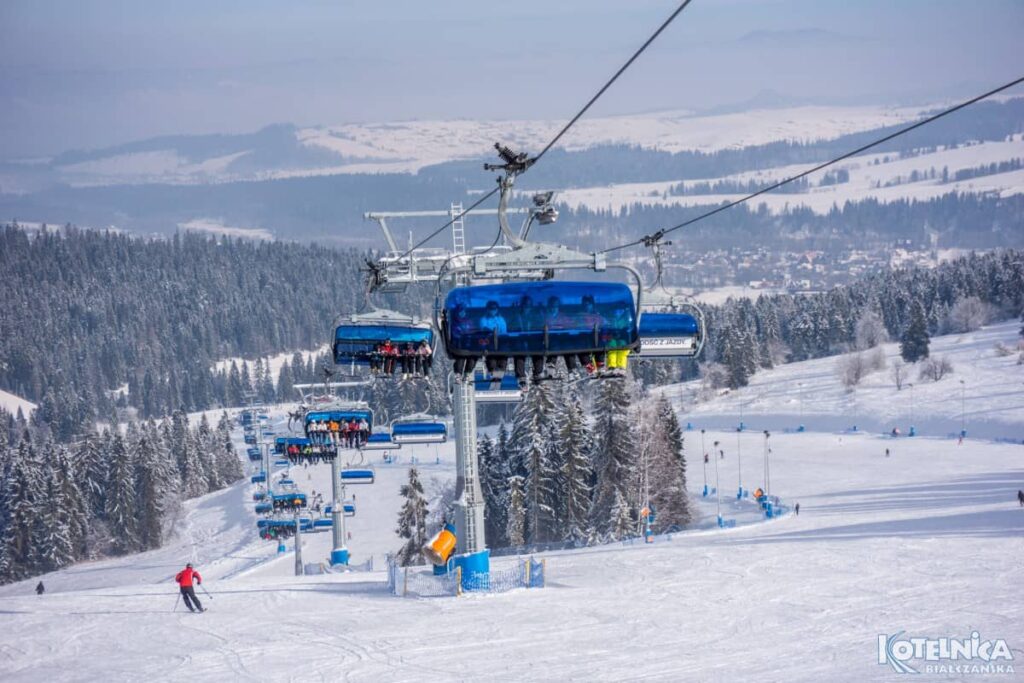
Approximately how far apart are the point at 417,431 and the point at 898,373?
227 ft

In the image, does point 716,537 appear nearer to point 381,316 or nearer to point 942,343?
point 381,316

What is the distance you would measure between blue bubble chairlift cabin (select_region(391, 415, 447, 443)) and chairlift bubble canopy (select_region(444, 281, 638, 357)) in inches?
707

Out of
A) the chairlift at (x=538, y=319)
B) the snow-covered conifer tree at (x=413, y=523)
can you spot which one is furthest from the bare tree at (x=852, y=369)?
the chairlift at (x=538, y=319)

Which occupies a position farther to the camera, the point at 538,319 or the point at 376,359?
the point at 376,359

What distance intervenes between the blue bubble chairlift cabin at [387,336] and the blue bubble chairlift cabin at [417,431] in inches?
396

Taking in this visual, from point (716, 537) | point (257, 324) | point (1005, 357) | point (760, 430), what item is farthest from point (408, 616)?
point (257, 324)

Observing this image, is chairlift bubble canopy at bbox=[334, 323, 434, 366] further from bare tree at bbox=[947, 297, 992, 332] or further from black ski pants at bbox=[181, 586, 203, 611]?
bare tree at bbox=[947, 297, 992, 332]

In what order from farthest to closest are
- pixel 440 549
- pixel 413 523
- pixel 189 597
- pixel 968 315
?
pixel 968 315 < pixel 413 523 < pixel 440 549 < pixel 189 597

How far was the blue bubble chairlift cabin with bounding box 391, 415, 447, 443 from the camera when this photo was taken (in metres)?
30.3

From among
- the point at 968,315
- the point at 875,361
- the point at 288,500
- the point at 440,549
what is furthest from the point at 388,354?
the point at 968,315

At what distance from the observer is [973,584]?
61.6 ft

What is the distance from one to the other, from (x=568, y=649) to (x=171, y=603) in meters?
9.18

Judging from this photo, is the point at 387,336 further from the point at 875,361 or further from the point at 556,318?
the point at 875,361

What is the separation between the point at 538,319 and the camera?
1245 centimetres
